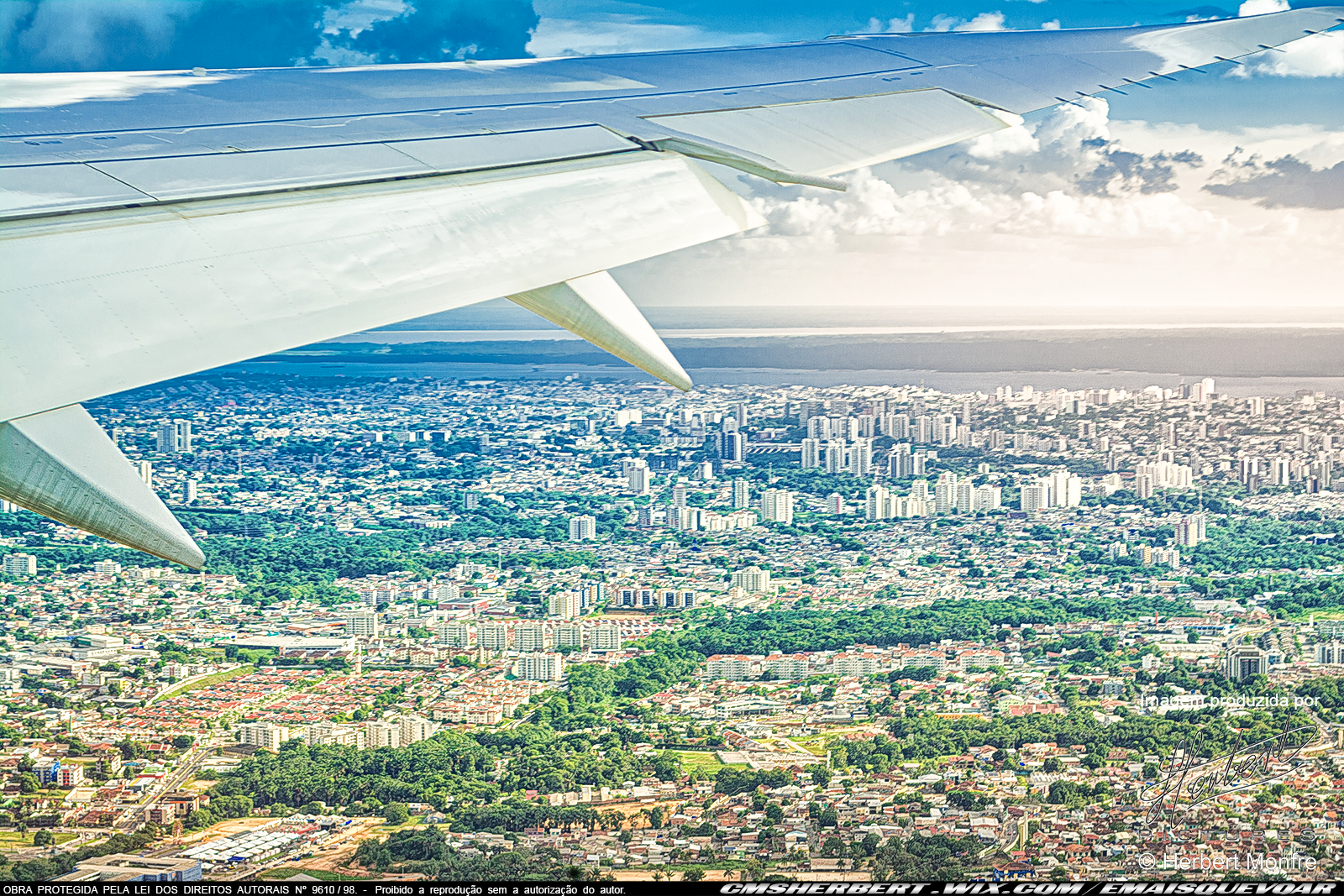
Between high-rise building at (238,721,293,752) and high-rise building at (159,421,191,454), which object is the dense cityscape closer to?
high-rise building at (238,721,293,752)

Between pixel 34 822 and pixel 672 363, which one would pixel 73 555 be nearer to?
pixel 34 822

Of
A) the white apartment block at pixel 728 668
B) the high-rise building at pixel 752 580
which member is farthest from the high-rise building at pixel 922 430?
the white apartment block at pixel 728 668

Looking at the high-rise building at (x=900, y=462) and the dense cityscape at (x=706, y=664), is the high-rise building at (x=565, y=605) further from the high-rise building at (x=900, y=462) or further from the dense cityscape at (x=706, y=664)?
the high-rise building at (x=900, y=462)

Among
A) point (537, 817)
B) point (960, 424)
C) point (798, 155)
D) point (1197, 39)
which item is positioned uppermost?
point (1197, 39)

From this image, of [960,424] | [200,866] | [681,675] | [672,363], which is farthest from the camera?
[960,424]

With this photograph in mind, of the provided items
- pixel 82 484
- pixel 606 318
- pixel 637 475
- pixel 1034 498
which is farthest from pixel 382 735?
pixel 1034 498

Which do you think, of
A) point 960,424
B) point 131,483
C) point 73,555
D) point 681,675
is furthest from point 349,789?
point 960,424
